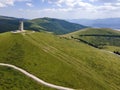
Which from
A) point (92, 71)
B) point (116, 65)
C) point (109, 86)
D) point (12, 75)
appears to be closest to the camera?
point (12, 75)

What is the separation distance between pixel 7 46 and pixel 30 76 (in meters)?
33.4

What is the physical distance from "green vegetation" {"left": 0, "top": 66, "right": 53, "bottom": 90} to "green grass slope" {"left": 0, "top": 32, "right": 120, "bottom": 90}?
685cm

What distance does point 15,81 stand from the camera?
10438cm

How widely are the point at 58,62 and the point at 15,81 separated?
29.0m

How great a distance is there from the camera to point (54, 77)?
112 m

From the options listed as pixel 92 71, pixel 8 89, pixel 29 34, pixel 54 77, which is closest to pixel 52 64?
pixel 54 77

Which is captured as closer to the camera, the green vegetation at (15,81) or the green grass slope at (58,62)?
the green vegetation at (15,81)

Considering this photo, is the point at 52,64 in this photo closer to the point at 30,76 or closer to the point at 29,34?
the point at 30,76

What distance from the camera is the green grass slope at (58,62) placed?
11418 centimetres

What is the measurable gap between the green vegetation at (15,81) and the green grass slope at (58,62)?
685cm

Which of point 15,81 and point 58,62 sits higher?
point 58,62

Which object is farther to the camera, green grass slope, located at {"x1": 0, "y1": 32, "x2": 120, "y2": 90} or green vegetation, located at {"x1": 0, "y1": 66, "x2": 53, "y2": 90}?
green grass slope, located at {"x1": 0, "y1": 32, "x2": 120, "y2": 90}

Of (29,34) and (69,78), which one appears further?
(29,34)

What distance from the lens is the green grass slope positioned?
375 feet
